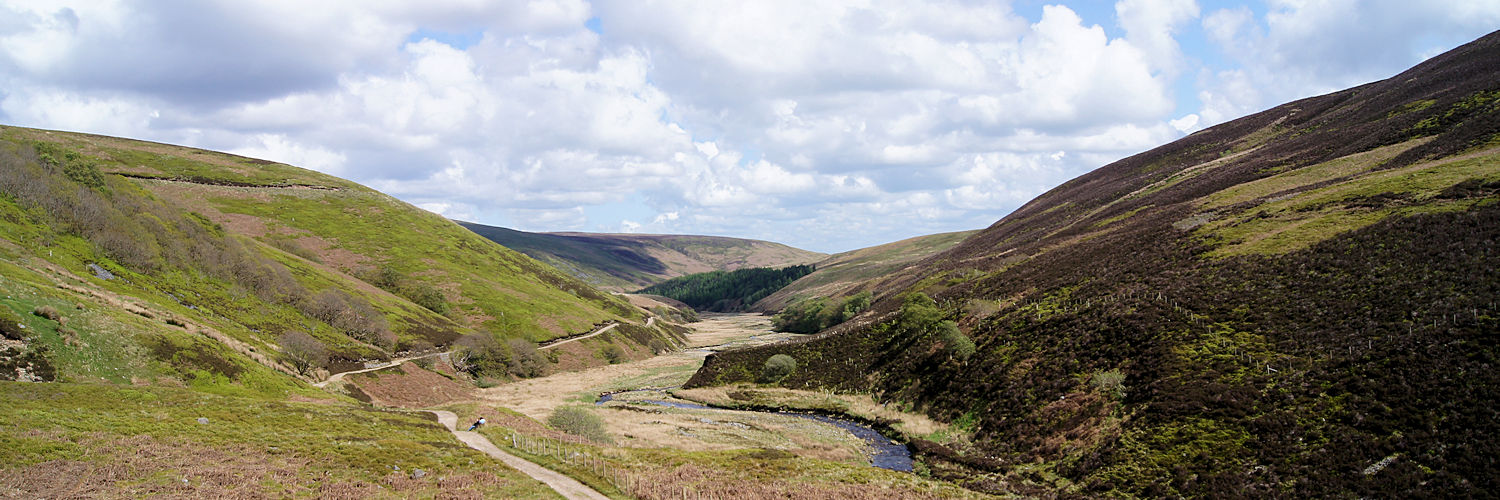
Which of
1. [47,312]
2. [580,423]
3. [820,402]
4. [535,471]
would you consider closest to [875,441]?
[820,402]

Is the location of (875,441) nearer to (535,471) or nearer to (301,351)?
(535,471)

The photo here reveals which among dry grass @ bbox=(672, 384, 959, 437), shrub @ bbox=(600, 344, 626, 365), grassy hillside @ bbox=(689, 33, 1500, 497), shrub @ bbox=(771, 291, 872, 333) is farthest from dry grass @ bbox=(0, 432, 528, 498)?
shrub @ bbox=(771, 291, 872, 333)

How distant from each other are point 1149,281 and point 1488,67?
89.5 metres

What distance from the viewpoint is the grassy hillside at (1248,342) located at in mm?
30078

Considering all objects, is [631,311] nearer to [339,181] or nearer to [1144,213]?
[339,181]

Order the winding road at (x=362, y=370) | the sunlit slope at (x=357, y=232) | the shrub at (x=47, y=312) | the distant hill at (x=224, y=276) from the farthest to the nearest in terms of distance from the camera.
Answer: the sunlit slope at (x=357, y=232) → the winding road at (x=362, y=370) → the distant hill at (x=224, y=276) → the shrub at (x=47, y=312)

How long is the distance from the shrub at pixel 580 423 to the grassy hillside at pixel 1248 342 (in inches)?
1017

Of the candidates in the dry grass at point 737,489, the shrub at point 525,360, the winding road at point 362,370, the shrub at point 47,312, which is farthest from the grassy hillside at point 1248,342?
the shrub at point 47,312

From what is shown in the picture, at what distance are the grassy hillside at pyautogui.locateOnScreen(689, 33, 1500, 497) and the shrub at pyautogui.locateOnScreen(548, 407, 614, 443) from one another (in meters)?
25.8

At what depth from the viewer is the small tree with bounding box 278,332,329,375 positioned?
61.5m

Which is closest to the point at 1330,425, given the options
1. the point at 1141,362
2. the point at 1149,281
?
the point at 1141,362

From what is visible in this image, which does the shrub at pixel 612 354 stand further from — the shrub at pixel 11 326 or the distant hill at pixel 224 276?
the shrub at pixel 11 326

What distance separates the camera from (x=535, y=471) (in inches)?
1419

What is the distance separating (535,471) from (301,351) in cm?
4090
